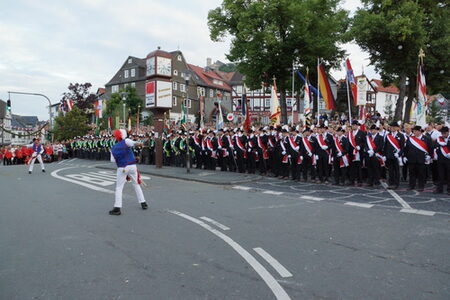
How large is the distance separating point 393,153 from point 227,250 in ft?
25.1

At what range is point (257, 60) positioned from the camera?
28.4 meters

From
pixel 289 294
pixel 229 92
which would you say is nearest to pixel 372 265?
pixel 289 294

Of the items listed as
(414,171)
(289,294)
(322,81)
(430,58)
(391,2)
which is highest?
(391,2)

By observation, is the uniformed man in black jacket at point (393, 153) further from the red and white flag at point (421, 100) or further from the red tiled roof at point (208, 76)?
the red tiled roof at point (208, 76)

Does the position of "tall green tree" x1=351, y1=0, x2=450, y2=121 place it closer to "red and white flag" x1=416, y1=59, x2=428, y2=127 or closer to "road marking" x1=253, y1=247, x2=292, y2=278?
"red and white flag" x1=416, y1=59, x2=428, y2=127

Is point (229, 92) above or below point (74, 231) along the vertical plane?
above

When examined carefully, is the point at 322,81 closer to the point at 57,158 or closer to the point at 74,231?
the point at 74,231

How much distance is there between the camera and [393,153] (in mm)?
10922

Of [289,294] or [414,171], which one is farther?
[414,171]

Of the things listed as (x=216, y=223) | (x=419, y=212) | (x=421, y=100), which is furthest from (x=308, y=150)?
(x=216, y=223)

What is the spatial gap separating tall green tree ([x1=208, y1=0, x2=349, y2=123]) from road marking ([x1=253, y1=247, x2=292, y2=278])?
2295 centimetres

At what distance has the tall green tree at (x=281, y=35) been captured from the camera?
87.2 ft

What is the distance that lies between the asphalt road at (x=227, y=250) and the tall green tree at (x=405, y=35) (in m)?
19.1

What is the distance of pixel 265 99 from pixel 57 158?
4039cm
